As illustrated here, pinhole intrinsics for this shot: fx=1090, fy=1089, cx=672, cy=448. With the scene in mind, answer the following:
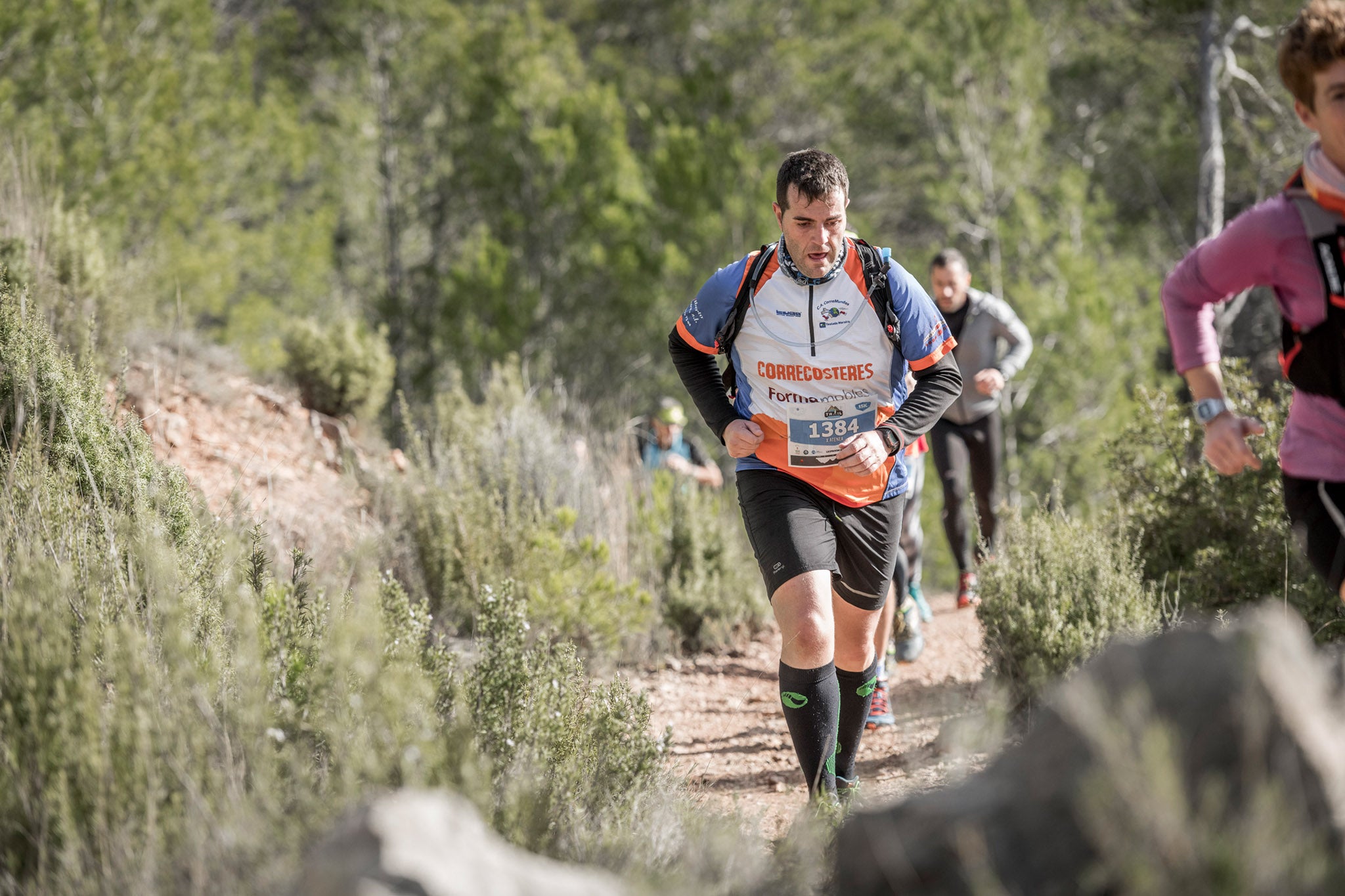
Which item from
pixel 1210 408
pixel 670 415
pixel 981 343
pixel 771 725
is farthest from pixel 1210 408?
pixel 670 415

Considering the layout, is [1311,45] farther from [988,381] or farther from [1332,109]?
[988,381]

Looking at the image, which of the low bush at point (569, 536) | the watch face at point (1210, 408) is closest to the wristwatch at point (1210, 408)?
the watch face at point (1210, 408)

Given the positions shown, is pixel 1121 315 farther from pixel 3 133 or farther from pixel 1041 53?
pixel 3 133

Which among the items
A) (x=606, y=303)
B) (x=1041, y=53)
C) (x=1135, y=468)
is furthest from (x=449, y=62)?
(x=1135, y=468)

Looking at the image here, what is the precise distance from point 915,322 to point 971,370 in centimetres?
308

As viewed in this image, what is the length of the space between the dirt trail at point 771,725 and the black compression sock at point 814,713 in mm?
182

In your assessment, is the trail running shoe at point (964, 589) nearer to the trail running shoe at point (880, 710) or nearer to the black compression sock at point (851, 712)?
the trail running shoe at point (880, 710)

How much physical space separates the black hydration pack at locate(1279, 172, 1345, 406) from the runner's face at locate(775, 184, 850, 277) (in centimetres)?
122

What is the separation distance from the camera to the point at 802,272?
323cm

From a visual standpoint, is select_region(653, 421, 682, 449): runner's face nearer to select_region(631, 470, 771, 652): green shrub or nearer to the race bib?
select_region(631, 470, 771, 652): green shrub

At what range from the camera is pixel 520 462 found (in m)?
6.33

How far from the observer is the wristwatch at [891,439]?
10.5 ft

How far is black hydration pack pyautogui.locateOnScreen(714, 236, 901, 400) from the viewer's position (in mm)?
3227

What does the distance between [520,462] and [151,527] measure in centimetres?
345
